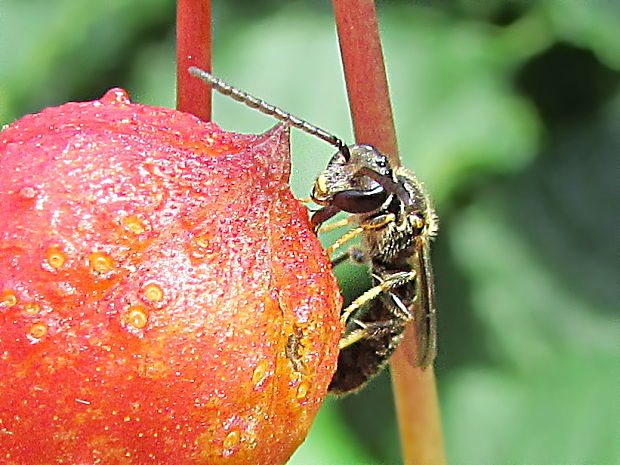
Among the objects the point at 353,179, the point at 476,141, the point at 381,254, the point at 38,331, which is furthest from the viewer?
the point at 476,141

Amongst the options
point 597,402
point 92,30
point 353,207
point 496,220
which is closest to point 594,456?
point 597,402

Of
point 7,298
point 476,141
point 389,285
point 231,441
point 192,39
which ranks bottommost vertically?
point 231,441

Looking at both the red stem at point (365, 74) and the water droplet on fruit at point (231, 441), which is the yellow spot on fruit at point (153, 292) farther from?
the red stem at point (365, 74)

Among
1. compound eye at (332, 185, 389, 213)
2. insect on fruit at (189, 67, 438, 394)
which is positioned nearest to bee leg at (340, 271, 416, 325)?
insect on fruit at (189, 67, 438, 394)

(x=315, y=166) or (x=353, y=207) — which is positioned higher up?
(x=315, y=166)

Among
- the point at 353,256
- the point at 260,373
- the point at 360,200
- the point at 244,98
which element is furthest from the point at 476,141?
the point at 260,373

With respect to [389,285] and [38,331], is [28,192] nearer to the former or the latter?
[38,331]

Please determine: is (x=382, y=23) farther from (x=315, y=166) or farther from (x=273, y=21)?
(x=315, y=166)
